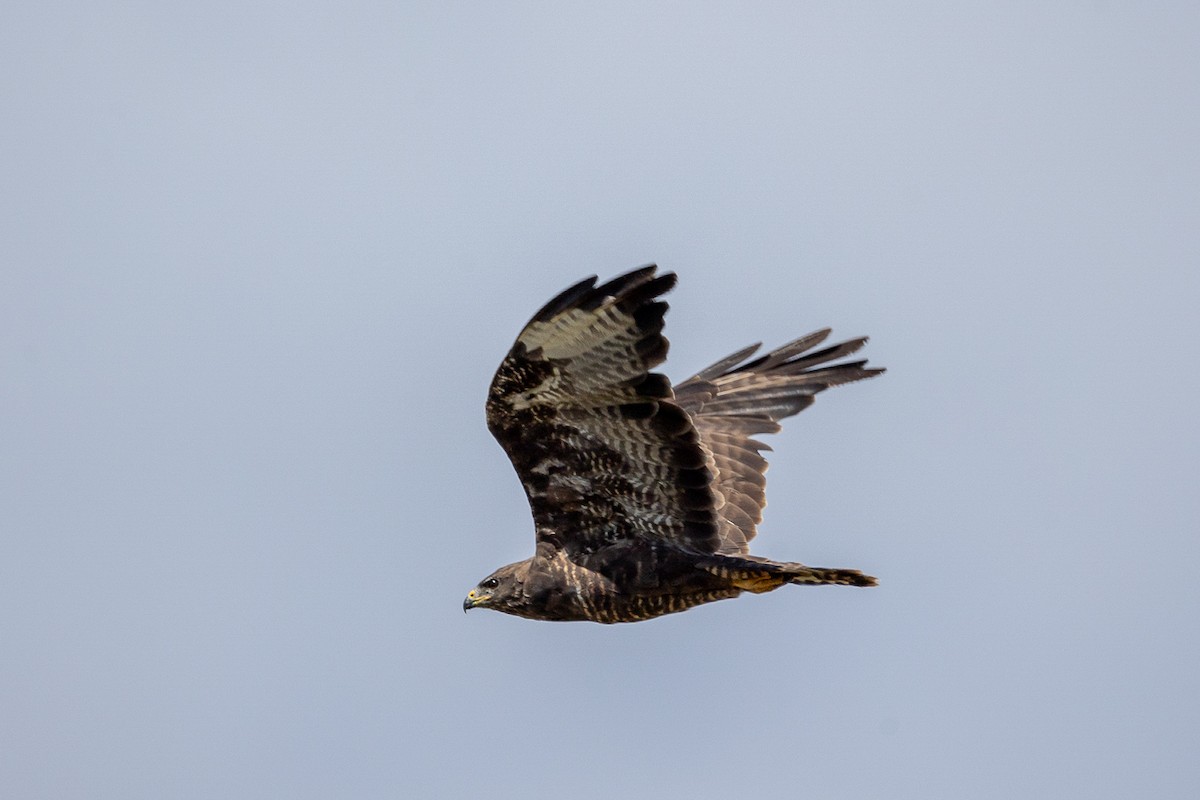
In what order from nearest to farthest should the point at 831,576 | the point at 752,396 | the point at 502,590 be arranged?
the point at 831,576
the point at 502,590
the point at 752,396

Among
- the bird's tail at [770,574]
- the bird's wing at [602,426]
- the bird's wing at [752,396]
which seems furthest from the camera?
the bird's wing at [752,396]

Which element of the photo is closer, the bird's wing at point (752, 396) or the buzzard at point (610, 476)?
the buzzard at point (610, 476)

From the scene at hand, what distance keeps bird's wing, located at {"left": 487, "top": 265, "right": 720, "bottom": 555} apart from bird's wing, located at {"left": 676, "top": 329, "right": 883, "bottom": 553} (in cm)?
169

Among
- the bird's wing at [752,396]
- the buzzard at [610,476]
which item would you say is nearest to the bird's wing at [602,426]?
the buzzard at [610,476]

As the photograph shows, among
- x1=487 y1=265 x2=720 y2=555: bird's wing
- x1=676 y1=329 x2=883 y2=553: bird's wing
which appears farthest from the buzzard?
x1=676 y1=329 x2=883 y2=553: bird's wing

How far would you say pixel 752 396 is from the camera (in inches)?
596

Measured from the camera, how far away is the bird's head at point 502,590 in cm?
1317

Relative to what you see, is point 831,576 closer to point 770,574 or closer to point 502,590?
point 770,574

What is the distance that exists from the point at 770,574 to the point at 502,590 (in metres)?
2.03

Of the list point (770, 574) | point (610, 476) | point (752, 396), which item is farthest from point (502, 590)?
point (752, 396)

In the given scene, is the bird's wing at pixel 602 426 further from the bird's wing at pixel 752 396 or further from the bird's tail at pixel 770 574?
the bird's wing at pixel 752 396

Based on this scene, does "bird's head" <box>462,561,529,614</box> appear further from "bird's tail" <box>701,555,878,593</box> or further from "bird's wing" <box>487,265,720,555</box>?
"bird's tail" <box>701,555,878,593</box>

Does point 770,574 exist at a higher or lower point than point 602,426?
lower

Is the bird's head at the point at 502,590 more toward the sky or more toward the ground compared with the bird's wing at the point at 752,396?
more toward the ground
